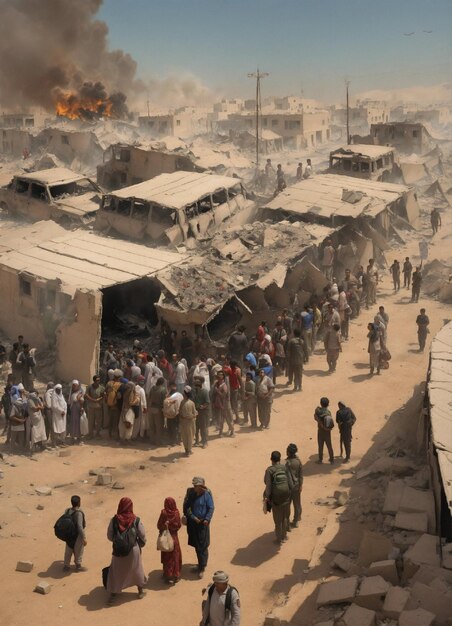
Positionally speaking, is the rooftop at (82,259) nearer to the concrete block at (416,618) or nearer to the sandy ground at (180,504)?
the sandy ground at (180,504)

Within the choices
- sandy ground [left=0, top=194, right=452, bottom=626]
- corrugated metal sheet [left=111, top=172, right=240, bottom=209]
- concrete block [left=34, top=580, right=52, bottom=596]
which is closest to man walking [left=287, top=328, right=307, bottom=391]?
sandy ground [left=0, top=194, right=452, bottom=626]

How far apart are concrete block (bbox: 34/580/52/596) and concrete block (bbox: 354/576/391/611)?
353 cm

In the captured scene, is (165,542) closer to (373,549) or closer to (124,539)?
(124,539)

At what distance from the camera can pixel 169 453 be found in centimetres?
1243

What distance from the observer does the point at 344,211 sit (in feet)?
68.8

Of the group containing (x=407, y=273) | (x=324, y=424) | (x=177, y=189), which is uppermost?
(x=177, y=189)

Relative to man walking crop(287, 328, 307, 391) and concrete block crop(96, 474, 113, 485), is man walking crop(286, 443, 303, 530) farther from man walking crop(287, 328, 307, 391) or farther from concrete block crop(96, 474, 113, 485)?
man walking crop(287, 328, 307, 391)

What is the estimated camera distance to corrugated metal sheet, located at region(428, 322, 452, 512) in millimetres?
7438

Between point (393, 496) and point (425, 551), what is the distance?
1652 mm

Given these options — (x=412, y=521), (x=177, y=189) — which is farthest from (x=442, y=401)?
(x=177, y=189)

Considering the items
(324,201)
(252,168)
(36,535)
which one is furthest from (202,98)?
(36,535)

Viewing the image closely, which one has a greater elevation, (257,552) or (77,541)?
(77,541)

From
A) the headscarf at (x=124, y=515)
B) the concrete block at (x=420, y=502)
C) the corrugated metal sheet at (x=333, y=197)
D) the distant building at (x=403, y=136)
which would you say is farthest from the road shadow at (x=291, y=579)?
the distant building at (x=403, y=136)

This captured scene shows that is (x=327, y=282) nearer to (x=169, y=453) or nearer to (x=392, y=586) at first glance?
(x=169, y=453)
